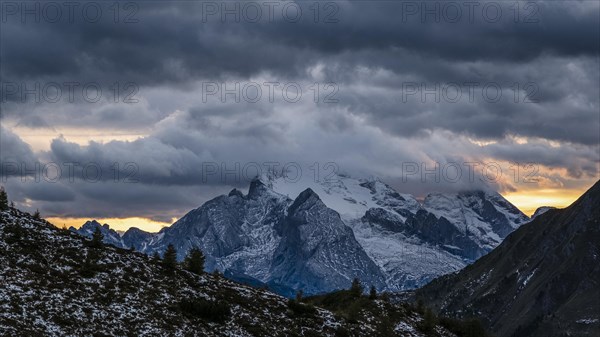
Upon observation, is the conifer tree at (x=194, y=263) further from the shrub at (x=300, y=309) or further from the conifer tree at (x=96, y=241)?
the shrub at (x=300, y=309)

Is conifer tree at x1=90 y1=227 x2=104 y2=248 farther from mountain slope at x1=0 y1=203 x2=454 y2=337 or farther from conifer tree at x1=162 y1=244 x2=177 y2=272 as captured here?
conifer tree at x1=162 y1=244 x2=177 y2=272

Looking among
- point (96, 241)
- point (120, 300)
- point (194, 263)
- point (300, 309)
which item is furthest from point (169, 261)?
point (300, 309)

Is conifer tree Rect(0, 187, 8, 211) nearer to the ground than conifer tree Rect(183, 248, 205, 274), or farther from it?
farther from it

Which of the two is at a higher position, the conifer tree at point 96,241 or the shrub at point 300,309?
the conifer tree at point 96,241

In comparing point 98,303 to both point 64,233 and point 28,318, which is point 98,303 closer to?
point 28,318

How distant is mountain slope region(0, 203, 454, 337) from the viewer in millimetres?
52375

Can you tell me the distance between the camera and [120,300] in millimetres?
57188

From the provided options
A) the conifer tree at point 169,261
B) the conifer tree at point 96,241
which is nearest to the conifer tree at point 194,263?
the conifer tree at point 169,261

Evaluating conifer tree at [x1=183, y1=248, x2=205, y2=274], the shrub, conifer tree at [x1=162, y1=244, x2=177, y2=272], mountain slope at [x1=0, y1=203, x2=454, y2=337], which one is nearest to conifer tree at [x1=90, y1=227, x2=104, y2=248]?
mountain slope at [x1=0, y1=203, x2=454, y2=337]

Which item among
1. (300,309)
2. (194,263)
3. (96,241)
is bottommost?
(300,309)

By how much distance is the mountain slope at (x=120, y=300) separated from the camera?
172 feet

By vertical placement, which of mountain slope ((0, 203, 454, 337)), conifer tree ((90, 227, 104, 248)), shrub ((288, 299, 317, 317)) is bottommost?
shrub ((288, 299, 317, 317))

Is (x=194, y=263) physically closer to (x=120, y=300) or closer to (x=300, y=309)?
(x=300, y=309)

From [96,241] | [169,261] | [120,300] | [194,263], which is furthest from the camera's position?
[194,263]
